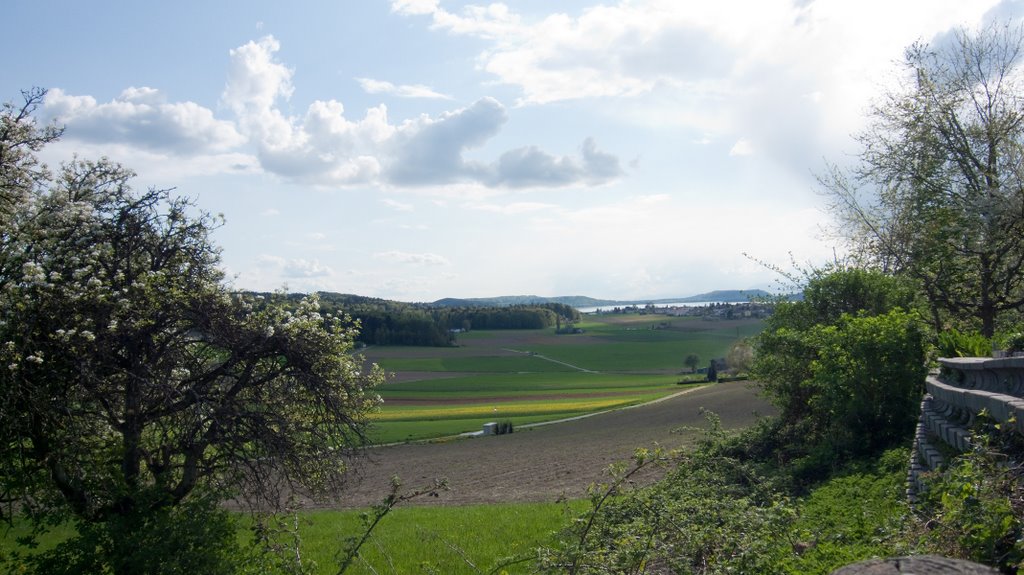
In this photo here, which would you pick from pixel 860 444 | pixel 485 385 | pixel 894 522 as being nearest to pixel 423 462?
pixel 860 444

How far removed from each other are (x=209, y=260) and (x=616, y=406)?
49.4m

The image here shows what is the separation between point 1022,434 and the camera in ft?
18.9

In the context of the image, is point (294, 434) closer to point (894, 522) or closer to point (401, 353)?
point (894, 522)

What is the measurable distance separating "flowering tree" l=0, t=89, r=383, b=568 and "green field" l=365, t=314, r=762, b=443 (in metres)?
21.9

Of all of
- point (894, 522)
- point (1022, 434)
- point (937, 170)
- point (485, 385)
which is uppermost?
point (937, 170)

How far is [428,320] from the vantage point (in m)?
101

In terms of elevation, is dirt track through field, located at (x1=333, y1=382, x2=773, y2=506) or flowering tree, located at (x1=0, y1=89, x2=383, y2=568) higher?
flowering tree, located at (x1=0, y1=89, x2=383, y2=568)

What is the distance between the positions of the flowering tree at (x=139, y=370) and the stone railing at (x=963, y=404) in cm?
744

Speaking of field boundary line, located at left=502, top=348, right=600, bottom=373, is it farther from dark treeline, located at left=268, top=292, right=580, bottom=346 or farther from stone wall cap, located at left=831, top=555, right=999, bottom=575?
stone wall cap, located at left=831, top=555, right=999, bottom=575

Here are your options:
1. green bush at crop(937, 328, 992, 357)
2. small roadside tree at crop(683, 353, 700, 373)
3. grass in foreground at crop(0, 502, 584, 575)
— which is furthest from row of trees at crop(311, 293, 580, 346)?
green bush at crop(937, 328, 992, 357)

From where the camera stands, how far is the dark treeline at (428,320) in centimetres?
9169

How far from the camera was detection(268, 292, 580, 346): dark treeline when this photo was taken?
91.7 metres

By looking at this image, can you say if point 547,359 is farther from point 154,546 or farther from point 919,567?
point 919,567

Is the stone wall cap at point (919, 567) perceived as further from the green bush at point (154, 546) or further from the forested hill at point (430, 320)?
the forested hill at point (430, 320)
